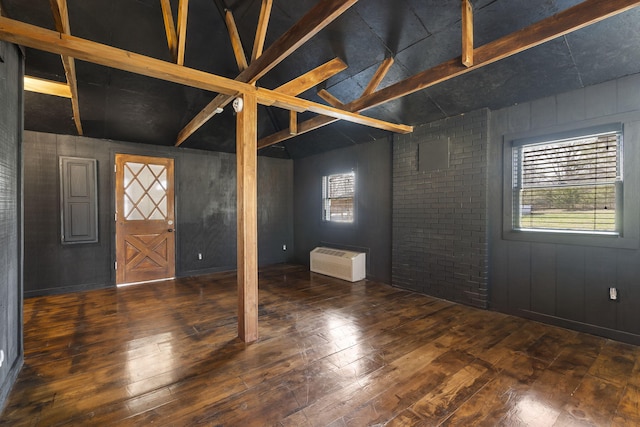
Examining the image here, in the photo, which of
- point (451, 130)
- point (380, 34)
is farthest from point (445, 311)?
point (380, 34)

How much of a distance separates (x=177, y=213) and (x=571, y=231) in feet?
19.2

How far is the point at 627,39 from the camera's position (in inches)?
96.6

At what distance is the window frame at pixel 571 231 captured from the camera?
9.00 feet

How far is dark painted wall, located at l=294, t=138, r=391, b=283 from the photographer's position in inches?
198

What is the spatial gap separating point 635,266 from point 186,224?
20.3ft

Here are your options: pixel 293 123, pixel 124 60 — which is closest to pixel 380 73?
pixel 293 123

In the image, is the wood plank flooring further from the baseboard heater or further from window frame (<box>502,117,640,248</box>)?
the baseboard heater

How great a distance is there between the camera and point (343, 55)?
3.40 meters

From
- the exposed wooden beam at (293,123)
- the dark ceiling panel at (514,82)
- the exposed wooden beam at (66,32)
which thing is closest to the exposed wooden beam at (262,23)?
the exposed wooden beam at (66,32)

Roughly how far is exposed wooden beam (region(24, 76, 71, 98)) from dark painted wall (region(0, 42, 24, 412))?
4.78 ft

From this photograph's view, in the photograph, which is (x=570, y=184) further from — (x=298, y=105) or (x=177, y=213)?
(x=177, y=213)

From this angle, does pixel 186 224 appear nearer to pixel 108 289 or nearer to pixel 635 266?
pixel 108 289

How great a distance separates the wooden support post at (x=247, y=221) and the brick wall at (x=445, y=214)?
2.62 m

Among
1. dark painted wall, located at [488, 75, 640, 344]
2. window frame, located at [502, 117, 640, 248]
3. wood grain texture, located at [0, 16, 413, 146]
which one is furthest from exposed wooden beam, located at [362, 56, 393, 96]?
window frame, located at [502, 117, 640, 248]
